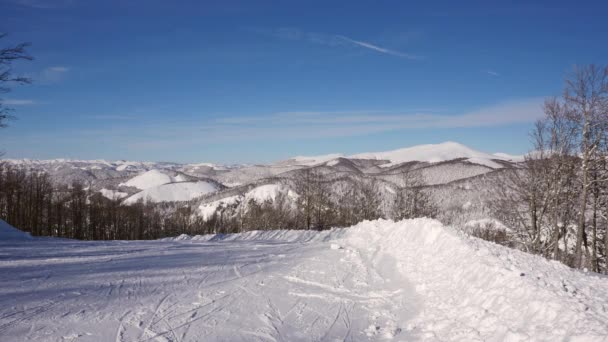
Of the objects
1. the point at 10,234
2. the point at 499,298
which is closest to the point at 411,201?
the point at 499,298

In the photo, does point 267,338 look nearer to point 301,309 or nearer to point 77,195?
point 301,309

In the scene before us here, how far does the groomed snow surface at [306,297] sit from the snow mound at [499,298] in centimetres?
3

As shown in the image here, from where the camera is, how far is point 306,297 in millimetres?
8484

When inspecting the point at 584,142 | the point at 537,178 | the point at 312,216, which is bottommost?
the point at 312,216

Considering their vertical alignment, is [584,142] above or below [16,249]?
above

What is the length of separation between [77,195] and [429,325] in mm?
65217

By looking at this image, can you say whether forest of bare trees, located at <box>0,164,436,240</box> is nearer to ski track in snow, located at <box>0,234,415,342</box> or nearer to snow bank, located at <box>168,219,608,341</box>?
ski track in snow, located at <box>0,234,415,342</box>

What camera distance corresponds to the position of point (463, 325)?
613 cm

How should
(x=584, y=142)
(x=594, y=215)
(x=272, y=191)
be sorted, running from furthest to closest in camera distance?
1. (x=272, y=191)
2. (x=594, y=215)
3. (x=584, y=142)

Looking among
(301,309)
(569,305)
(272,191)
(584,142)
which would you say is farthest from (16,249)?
(272,191)

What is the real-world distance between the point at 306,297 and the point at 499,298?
425 cm

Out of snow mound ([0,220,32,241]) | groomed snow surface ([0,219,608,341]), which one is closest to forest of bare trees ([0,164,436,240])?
snow mound ([0,220,32,241])

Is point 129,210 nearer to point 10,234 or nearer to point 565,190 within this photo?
point 10,234

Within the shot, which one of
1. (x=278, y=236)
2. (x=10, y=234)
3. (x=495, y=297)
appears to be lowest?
(x=278, y=236)
